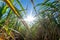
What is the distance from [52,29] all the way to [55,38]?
8cm

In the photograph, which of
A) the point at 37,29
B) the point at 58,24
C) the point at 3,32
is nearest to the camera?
the point at 3,32

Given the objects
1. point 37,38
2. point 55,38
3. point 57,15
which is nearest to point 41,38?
point 37,38

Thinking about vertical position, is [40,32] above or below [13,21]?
below

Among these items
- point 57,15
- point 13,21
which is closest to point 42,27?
point 57,15

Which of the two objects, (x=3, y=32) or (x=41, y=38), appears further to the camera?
(x=41, y=38)

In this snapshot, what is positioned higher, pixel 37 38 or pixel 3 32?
pixel 3 32

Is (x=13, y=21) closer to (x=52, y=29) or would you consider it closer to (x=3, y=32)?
A: (x=3, y=32)

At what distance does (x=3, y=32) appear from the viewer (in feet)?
3.43

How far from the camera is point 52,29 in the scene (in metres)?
1.14

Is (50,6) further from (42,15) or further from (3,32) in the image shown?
(3,32)

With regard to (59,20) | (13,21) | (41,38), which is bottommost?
(41,38)

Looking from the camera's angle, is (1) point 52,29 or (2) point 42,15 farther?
(2) point 42,15

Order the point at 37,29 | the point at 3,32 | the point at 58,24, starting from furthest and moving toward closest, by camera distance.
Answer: the point at 37,29 < the point at 58,24 < the point at 3,32

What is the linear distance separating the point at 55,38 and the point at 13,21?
414 mm
